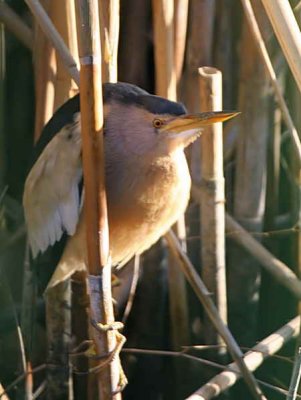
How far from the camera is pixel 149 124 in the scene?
1260 millimetres

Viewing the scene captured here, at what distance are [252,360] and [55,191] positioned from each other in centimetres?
50

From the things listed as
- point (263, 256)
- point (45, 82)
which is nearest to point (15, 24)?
point (45, 82)

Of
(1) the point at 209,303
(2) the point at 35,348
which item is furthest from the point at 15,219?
(1) the point at 209,303

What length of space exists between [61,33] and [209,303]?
0.54m

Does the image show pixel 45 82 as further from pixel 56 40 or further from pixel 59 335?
pixel 59 335

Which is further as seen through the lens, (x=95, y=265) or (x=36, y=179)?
(x=36, y=179)

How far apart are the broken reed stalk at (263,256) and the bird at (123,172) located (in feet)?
1.03

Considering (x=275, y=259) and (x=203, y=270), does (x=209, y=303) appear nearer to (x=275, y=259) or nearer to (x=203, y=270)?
(x=203, y=270)

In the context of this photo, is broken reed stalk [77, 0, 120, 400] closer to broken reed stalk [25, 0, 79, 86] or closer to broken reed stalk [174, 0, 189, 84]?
broken reed stalk [25, 0, 79, 86]

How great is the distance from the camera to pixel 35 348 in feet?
5.89

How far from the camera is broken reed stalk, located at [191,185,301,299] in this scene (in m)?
1.69

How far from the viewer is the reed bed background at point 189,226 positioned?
154 cm

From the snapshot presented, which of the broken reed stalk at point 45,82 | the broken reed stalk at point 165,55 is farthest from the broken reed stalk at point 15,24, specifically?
the broken reed stalk at point 165,55

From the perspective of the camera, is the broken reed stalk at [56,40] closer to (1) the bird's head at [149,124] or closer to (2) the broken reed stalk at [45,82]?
(1) the bird's head at [149,124]
